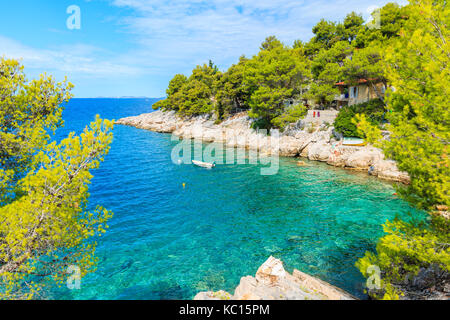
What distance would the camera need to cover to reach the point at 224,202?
89.8 ft

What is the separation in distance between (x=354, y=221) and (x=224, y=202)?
44.9 ft

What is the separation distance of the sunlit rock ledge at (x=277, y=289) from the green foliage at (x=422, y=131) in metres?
2.37

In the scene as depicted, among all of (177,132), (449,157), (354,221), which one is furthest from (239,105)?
(449,157)

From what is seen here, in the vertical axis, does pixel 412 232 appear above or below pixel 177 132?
below

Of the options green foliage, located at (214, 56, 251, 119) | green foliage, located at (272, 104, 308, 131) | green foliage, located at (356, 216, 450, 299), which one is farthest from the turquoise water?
green foliage, located at (214, 56, 251, 119)

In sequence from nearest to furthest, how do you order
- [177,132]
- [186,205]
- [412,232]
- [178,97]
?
[412,232], [186,205], [177,132], [178,97]

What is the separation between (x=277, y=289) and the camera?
9.80 m

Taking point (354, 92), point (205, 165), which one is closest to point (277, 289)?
point (205, 165)

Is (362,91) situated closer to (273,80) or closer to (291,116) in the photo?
(291,116)

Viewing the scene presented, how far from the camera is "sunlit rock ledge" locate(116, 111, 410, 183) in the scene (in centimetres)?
3392

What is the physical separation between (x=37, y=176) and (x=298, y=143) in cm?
4312

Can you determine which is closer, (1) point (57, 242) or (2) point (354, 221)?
(1) point (57, 242)

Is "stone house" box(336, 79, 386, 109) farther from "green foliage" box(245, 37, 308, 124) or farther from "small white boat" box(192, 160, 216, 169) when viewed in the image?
"small white boat" box(192, 160, 216, 169)
